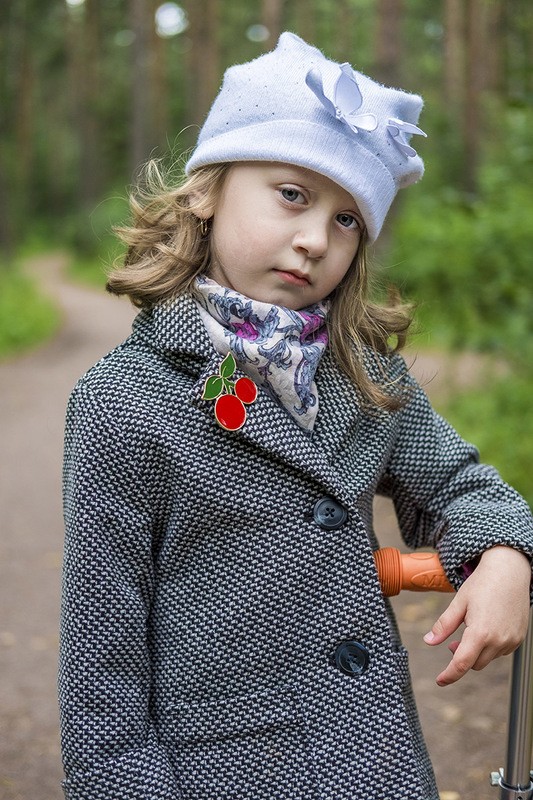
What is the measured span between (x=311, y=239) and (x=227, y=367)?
0.88 ft

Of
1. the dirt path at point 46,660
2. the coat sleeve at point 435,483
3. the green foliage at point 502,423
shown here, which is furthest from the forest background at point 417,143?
the dirt path at point 46,660

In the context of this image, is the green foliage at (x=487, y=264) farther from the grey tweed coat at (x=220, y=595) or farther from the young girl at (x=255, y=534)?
the grey tweed coat at (x=220, y=595)

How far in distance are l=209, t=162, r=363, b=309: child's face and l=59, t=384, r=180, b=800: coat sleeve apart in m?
0.37

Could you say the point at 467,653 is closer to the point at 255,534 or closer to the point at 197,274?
the point at 255,534

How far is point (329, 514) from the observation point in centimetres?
172

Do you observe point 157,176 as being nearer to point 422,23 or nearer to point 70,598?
point 70,598

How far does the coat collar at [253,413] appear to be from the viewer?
5.60ft

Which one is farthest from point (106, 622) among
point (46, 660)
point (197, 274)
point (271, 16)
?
point (271, 16)

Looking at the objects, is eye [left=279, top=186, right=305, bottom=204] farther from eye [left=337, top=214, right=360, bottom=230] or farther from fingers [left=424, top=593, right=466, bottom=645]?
fingers [left=424, top=593, right=466, bottom=645]

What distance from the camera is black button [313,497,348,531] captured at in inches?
67.5

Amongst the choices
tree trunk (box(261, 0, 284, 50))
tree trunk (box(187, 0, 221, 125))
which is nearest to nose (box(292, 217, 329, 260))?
tree trunk (box(187, 0, 221, 125))

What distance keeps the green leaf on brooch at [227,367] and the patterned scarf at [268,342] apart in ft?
0.06

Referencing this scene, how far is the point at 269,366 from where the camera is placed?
1738 mm

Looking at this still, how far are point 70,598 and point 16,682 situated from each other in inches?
113
